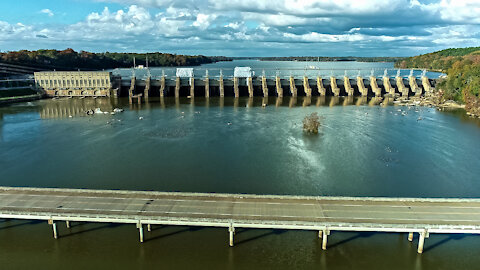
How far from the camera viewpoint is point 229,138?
1689 inches

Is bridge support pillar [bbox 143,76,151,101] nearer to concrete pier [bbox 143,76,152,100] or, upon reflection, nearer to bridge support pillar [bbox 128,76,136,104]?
concrete pier [bbox 143,76,152,100]

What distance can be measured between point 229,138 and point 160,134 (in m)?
10.3

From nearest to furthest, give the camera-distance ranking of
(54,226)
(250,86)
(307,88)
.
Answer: (54,226) < (250,86) < (307,88)

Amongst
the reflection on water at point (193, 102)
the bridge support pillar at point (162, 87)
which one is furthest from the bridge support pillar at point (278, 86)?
the bridge support pillar at point (162, 87)

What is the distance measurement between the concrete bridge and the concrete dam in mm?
54426

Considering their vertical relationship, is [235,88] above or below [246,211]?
above

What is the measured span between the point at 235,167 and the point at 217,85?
52.5 metres

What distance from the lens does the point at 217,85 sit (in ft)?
267

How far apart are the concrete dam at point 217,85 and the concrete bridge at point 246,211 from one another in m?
54.4

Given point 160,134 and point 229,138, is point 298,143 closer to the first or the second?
point 229,138

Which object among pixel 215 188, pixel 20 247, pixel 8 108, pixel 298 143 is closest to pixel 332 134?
pixel 298 143

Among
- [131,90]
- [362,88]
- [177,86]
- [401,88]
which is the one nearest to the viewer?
[131,90]

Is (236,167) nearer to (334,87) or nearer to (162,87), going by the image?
(162,87)

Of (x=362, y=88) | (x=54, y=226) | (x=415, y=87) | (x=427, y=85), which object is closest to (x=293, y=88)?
(x=362, y=88)
